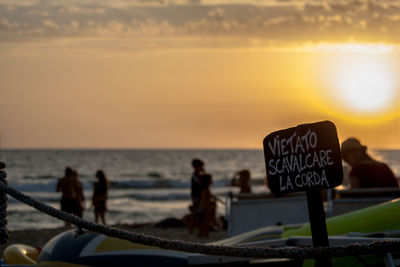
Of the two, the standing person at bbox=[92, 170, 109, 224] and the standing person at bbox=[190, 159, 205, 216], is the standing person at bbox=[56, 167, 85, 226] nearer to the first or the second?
the standing person at bbox=[92, 170, 109, 224]

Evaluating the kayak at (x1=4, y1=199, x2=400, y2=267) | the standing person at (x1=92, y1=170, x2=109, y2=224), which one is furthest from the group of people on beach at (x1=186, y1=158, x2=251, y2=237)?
the kayak at (x1=4, y1=199, x2=400, y2=267)

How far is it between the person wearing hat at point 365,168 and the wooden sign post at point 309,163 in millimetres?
5375

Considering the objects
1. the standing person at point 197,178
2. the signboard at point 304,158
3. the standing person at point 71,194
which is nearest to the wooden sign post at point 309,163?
the signboard at point 304,158

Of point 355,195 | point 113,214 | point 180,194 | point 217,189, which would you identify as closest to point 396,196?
point 355,195

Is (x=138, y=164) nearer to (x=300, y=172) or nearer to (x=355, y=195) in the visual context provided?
(x=355, y=195)

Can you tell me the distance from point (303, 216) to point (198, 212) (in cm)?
530

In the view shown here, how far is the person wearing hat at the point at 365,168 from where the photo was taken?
848 cm

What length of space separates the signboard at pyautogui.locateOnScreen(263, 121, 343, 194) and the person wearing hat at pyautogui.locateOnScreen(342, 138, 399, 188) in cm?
538

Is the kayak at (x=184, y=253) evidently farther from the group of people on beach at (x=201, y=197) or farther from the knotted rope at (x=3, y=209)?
the group of people on beach at (x=201, y=197)

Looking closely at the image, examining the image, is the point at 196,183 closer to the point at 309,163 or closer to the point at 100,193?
the point at 100,193

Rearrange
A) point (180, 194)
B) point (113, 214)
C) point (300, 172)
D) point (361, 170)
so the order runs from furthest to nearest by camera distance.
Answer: point (180, 194) < point (113, 214) < point (361, 170) < point (300, 172)

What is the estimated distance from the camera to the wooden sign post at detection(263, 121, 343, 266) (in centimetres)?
310

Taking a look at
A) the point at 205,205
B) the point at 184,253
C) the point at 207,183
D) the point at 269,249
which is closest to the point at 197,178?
the point at 207,183

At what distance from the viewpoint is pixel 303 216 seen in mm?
10953
